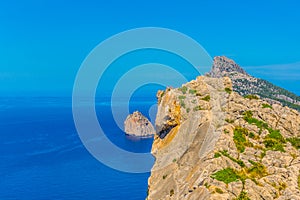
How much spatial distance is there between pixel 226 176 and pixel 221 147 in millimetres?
3974

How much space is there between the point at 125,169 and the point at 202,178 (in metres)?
86.0

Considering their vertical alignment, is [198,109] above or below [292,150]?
above

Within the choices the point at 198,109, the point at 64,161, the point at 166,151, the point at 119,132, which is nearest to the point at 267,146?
the point at 198,109

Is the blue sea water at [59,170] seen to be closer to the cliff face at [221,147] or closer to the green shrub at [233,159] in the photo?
the cliff face at [221,147]

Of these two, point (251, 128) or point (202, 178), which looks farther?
point (251, 128)

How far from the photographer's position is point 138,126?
533 ft

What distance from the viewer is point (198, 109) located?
105 feet

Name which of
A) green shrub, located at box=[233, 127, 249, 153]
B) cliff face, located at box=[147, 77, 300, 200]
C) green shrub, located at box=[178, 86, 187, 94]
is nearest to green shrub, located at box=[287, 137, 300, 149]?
cliff face, located at box=[147, 77, 300, 200]

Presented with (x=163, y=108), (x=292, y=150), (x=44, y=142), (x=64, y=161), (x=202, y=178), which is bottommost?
(x=202, y=178)

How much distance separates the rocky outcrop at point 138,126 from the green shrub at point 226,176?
13855 centimetres

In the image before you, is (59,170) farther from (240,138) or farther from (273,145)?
(273,145)

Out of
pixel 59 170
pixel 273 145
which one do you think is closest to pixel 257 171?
pixel 273 145

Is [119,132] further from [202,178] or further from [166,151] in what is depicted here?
[202,178]

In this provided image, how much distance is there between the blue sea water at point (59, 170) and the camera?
87438mm
